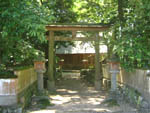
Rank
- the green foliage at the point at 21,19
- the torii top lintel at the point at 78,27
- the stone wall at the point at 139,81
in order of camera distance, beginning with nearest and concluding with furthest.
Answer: the green foliage at the point at 21,19 < the stone wall at the point at 139,81 < the torii top lintel at the point at 78,27

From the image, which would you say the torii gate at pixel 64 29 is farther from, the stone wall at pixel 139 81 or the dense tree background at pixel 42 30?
the stone wall at pixel 139 81

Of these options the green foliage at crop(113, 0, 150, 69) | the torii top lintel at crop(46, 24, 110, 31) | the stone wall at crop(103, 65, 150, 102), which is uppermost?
the torii top lintel at crop(46, 24, 110, 31)

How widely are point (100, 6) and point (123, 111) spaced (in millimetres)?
8249

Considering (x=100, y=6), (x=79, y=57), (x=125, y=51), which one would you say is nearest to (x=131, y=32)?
(x=125, y=51)

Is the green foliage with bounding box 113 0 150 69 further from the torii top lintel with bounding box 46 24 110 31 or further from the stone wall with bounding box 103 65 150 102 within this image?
the torii top lintel with bounding box 46 24 110 31

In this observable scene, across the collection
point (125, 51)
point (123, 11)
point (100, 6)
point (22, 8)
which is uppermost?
point (100, 6)

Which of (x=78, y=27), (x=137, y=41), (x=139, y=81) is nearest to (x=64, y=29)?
(x=78, y=27)

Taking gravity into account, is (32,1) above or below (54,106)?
above

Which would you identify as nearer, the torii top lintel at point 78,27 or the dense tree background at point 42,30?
the dense tree background at point 42,30

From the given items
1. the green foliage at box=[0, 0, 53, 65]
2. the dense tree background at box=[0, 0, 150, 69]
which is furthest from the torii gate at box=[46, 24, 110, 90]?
the green foliage at box=[0, 0, 53, 65]

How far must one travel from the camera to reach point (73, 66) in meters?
25.4

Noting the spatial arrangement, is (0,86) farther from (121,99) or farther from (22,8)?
(121,99)

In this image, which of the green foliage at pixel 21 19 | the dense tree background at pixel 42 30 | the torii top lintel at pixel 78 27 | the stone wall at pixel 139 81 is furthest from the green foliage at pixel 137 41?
the green foliage at pixel 21 19

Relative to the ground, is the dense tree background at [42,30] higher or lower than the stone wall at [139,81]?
higher
